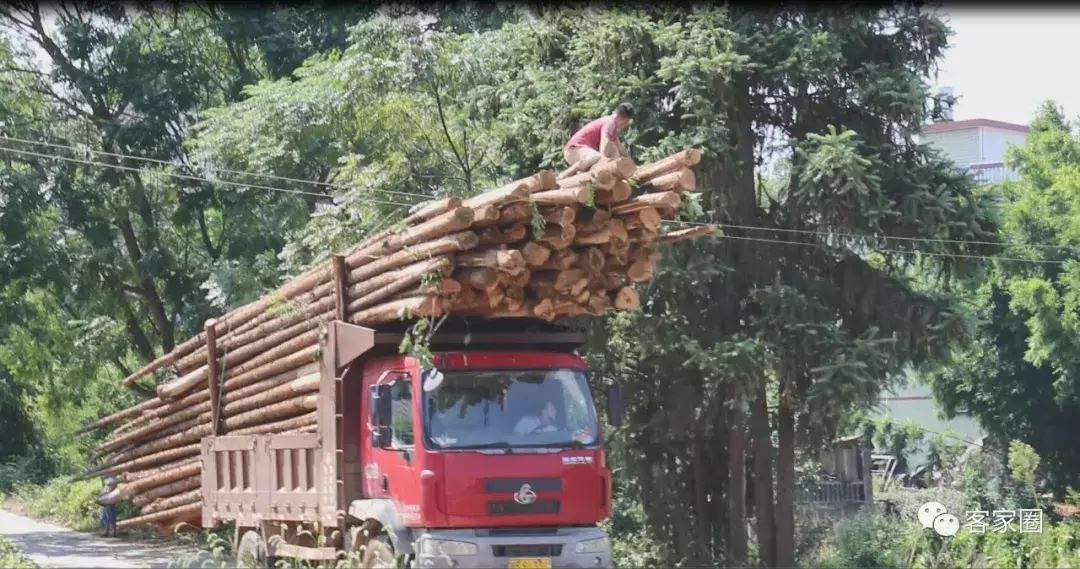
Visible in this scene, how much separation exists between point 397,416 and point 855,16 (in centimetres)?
974

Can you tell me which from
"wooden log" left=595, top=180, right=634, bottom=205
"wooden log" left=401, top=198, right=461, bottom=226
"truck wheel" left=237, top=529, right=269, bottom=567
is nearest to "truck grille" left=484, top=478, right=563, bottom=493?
"wooden log" left=401, top=198, right=461, bottom=226

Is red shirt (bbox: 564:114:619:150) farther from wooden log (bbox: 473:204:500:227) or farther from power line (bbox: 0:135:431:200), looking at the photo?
power line (bbox: 0:135:431:200)

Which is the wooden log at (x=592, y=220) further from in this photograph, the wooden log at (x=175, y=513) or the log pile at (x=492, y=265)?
the wooden log at (x=175, y=513)

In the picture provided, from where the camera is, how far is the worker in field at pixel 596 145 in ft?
40.7

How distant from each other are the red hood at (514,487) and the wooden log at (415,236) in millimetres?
1934

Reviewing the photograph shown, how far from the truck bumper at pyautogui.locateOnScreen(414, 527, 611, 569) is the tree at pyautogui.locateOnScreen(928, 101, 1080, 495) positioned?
20.9m

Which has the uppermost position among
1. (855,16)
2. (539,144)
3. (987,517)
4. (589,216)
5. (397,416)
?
(855,16)

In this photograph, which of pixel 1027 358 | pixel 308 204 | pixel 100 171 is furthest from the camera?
pixel 1027 358

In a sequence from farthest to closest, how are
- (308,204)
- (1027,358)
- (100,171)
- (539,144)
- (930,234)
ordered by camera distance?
(1027,358), (100,171), (308,204), (539,144), (930,234)

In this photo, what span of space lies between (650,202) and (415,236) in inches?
84.5

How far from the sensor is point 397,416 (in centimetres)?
1210

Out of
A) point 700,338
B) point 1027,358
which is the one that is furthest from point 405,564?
point 1027,358

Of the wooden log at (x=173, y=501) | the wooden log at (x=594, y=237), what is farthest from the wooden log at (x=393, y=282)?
the wooden log at (x=173, y=501)

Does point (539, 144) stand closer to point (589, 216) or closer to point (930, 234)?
point (930, 234)
